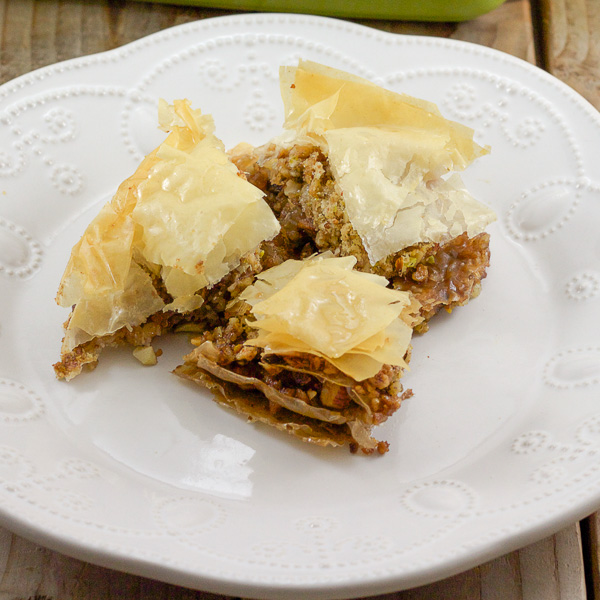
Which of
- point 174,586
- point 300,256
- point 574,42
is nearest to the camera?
point 174,586

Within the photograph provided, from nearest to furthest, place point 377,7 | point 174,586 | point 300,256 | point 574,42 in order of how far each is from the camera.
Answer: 1. point 174,586
2. point 300,256
3. point 377,7
4. point 574,42

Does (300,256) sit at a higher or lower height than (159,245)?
lower

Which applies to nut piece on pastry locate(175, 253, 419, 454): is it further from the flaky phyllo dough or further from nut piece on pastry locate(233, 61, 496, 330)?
nut piece on pastry locate(233, 61, 496, 330)

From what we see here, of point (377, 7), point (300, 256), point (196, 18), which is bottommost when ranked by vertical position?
point (300, 256)

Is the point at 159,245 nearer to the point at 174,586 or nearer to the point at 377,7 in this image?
the point at 174,586

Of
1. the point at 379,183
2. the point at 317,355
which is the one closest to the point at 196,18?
the point at 379,183

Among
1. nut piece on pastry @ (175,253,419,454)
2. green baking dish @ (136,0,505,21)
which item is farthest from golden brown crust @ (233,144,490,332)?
green baking dish @ (136,0,505,21)

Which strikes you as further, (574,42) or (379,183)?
(574,42)
